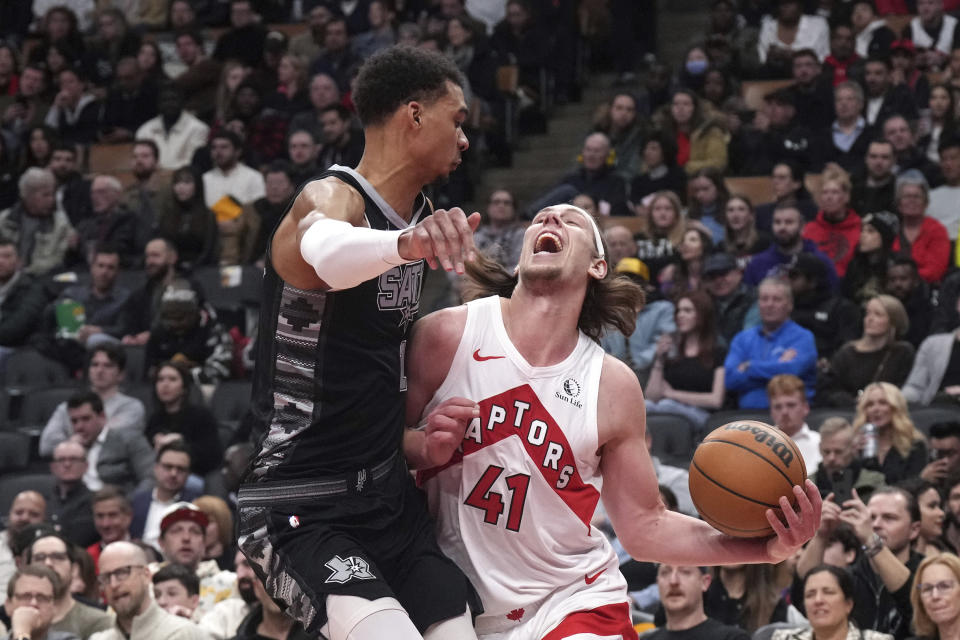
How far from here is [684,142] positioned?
12.8 metres

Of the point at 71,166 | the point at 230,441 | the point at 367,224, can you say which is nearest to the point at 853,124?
the point at 230,441

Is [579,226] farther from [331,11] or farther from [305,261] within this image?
[331,11]

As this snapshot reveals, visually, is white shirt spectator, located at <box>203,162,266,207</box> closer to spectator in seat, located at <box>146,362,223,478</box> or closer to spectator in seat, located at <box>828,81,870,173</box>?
spectator in seat, located at <box>146,362,223,478</box>

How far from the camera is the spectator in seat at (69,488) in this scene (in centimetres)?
983

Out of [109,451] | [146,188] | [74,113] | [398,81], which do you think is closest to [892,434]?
[398,81]

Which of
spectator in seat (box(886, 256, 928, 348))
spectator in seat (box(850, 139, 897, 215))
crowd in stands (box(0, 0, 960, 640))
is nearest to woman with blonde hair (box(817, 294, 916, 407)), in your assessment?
crowd in stands (box(0, 0, 960, 640))

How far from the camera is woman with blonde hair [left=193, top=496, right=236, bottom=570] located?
9.01 metres

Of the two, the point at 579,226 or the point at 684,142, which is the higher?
the point at 579,226

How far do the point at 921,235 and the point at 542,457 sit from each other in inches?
278

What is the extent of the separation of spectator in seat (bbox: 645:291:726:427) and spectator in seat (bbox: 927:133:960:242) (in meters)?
2.28

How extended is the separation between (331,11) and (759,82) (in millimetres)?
5041

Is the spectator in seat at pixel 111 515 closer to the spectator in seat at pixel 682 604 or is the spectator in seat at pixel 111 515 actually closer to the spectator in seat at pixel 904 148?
the spectator in seat at pixel 682 604

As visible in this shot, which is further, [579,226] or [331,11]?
[331,11]

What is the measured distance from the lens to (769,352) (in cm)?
981
